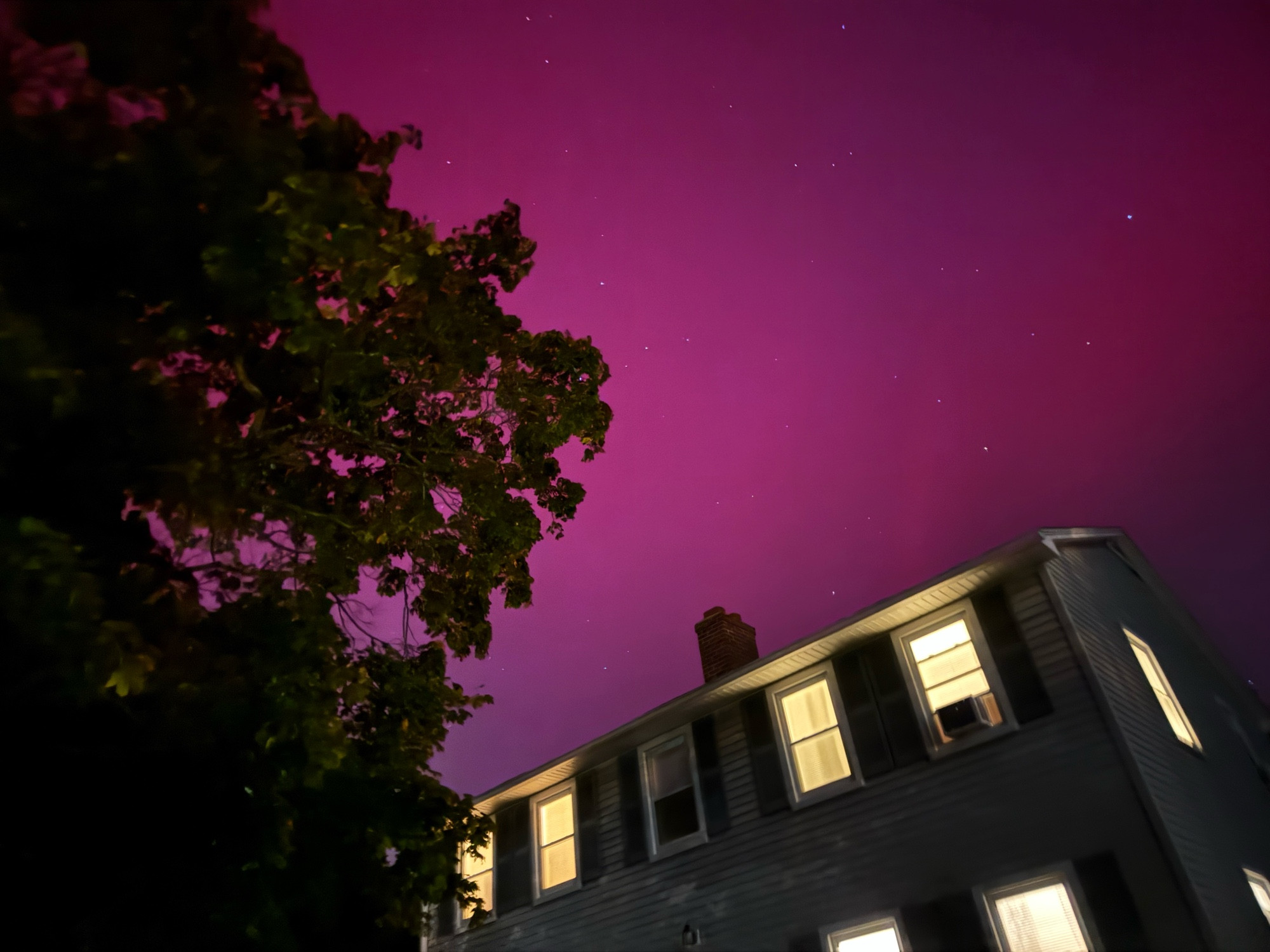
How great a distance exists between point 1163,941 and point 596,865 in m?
9.18

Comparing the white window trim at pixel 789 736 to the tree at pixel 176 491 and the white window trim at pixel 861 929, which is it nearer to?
the white window trim at pixel 861 929

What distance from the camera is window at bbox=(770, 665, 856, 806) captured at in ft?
40.2

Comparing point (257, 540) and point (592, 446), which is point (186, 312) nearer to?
point (257, 540)

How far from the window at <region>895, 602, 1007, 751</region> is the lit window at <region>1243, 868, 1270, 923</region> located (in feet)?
Result: 12.5

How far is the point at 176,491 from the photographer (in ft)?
19.5

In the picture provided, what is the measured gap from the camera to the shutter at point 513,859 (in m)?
15.9

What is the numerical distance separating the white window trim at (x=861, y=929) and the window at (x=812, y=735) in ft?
5.55

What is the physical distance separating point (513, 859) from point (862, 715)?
8.43m

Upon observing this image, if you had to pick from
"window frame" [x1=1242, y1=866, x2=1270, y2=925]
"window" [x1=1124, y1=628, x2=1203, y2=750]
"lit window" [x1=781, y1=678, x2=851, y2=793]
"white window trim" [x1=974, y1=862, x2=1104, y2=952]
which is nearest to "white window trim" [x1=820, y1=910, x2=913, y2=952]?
"white window trim" [x1=974, y1=862, x2=1104, y2=952]

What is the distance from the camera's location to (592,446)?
9641mm

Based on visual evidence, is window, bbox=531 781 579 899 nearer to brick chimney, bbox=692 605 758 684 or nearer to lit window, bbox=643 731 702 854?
lit window, bbox=643 731 702 854

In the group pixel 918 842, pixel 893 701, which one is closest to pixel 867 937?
pixel 918 842

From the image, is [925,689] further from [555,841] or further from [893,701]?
[555,841]

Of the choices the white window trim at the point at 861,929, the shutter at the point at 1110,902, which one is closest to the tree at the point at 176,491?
the white window trim at the point at 861,929
